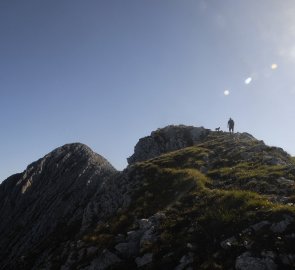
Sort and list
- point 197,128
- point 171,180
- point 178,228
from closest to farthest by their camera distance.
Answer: point 178,228, point 171,180, point 197,128

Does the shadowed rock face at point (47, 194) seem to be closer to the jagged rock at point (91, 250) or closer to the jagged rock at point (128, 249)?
the jagged rock at point (91, 250)

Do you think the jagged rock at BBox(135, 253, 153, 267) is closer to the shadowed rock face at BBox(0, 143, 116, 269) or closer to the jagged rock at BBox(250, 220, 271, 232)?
the jagged rock at BBox(250, 220, 271, 232)

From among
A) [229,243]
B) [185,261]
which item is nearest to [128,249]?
[185,261]

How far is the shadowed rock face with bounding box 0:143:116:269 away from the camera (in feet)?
199

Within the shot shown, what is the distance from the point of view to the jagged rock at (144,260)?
20.4m

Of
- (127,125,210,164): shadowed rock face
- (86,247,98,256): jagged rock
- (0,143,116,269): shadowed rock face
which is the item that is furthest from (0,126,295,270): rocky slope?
(127,125,210,164): shadowed rock face

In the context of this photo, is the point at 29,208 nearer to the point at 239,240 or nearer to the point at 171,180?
the point at 171,180

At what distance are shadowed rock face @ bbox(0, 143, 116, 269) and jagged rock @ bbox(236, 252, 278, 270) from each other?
123 ft

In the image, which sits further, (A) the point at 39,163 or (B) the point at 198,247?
(A) the point at 39,163

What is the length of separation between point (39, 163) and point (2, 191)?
13.2 metres

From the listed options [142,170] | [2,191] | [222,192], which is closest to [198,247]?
[222,192]

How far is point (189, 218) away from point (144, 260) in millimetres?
4655

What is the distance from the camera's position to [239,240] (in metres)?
18.7

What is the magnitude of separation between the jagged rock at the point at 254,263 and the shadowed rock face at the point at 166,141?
164 feet
